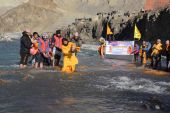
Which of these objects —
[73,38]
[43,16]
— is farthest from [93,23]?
[73,38]

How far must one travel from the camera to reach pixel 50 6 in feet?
393

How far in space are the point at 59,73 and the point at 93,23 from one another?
56.3 meters

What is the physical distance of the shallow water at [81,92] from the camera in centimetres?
1132

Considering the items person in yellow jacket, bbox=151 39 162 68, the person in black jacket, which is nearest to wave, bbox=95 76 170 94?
the person in black jacket

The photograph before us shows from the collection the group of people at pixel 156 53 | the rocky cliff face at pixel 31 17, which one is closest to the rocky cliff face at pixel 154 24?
the group of people at pixel 156 53

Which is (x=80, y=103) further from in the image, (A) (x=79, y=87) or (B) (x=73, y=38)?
(B) (x=73, y=38)

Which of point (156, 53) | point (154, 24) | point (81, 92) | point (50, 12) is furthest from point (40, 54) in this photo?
point (50, 12)

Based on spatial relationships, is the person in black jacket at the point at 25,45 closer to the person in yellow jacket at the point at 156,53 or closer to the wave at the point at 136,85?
the wave at the point at 136,85

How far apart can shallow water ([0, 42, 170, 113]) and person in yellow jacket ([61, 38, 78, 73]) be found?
0.50 m

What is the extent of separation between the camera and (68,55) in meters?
18.5

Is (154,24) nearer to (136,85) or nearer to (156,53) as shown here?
(156,53)

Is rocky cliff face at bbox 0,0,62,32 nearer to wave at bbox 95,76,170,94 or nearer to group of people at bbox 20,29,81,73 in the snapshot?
group of people at bbox 20,29,81,73

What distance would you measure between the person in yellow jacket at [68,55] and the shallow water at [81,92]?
50 cm

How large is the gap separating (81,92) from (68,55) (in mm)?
4961
